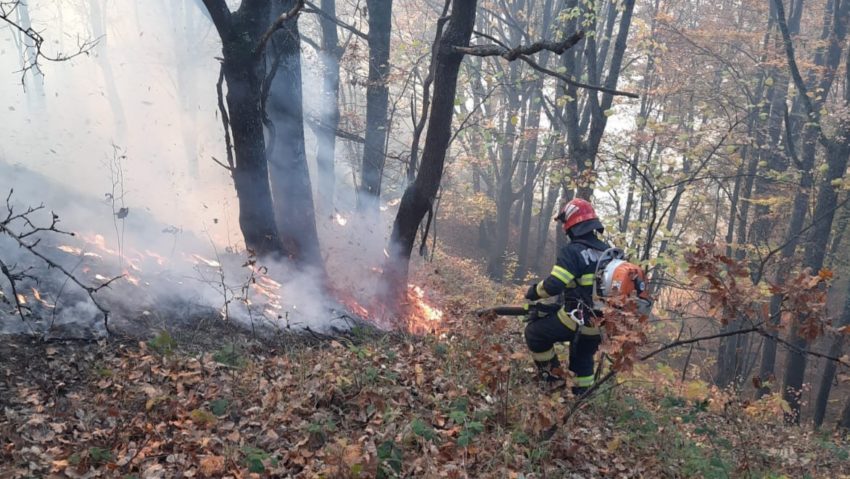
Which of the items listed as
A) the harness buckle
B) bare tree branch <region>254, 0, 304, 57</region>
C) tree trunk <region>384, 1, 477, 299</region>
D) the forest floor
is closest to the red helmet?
the harness buckle

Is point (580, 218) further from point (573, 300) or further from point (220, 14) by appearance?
point (220, 14)

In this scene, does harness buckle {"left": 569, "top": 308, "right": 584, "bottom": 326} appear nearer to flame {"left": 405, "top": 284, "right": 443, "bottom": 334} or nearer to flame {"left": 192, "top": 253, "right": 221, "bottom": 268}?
flame {"left": 405, "top": 284, "right": 443, "bottom": 334}

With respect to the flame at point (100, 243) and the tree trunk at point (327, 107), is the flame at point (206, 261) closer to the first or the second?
the flame at point (100, 243)

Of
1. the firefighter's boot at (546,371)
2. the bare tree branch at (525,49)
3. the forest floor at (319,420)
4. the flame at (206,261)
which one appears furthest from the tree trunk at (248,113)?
the firefighter's boot at (546,371)

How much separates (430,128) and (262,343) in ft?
11.8

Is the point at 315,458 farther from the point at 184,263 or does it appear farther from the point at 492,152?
the point at 492,152

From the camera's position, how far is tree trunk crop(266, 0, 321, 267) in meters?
8.70

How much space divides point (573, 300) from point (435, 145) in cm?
292

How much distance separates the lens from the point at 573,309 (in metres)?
6.11

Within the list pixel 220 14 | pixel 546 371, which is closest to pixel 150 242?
pixel 220 14

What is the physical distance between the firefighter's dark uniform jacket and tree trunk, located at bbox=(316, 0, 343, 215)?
835cm

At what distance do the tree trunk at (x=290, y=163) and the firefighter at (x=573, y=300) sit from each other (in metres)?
4.11

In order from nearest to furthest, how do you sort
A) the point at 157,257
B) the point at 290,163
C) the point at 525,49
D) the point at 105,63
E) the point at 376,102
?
the point at 525,49
the point at 157,257
the point at 290,163
the point at 376,102
the point at 105,63

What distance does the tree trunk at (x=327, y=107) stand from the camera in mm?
13836
